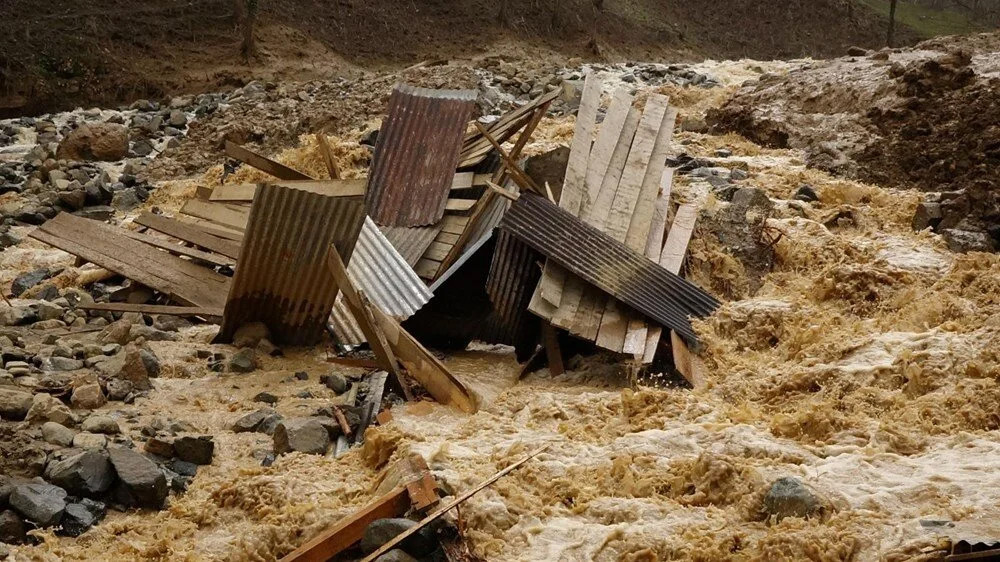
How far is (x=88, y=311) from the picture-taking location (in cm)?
631

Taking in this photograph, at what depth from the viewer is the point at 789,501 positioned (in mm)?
3508

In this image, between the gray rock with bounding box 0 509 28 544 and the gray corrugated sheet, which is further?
the gray corrugated sheet

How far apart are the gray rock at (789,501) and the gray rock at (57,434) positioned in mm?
3014

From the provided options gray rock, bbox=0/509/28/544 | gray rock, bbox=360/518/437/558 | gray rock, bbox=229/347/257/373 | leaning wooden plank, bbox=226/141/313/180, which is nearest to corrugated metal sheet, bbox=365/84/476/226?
leaning wooden plank, bbox=226/141/313/180

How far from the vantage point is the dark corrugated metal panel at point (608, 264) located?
5.73m

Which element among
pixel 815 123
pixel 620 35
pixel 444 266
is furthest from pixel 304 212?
pixel 620 35

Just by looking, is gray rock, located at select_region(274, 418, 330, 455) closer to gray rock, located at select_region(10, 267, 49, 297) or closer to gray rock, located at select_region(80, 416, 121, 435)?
gray rock, located at select_region(80, 416, 121, 435)

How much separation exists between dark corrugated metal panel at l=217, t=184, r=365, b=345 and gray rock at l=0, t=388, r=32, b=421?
56.8 inches

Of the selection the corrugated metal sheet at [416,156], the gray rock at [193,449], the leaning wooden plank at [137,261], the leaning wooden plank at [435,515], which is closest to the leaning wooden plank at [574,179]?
the corrugated metal sheet at [416,156]

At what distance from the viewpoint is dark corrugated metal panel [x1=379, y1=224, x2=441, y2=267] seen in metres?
6.89

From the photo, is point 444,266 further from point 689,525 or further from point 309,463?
point 689,525

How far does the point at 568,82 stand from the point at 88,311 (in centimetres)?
767

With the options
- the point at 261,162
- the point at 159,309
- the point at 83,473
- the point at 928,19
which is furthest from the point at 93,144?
the point at 928,19

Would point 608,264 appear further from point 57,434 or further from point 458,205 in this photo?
point 57,434
